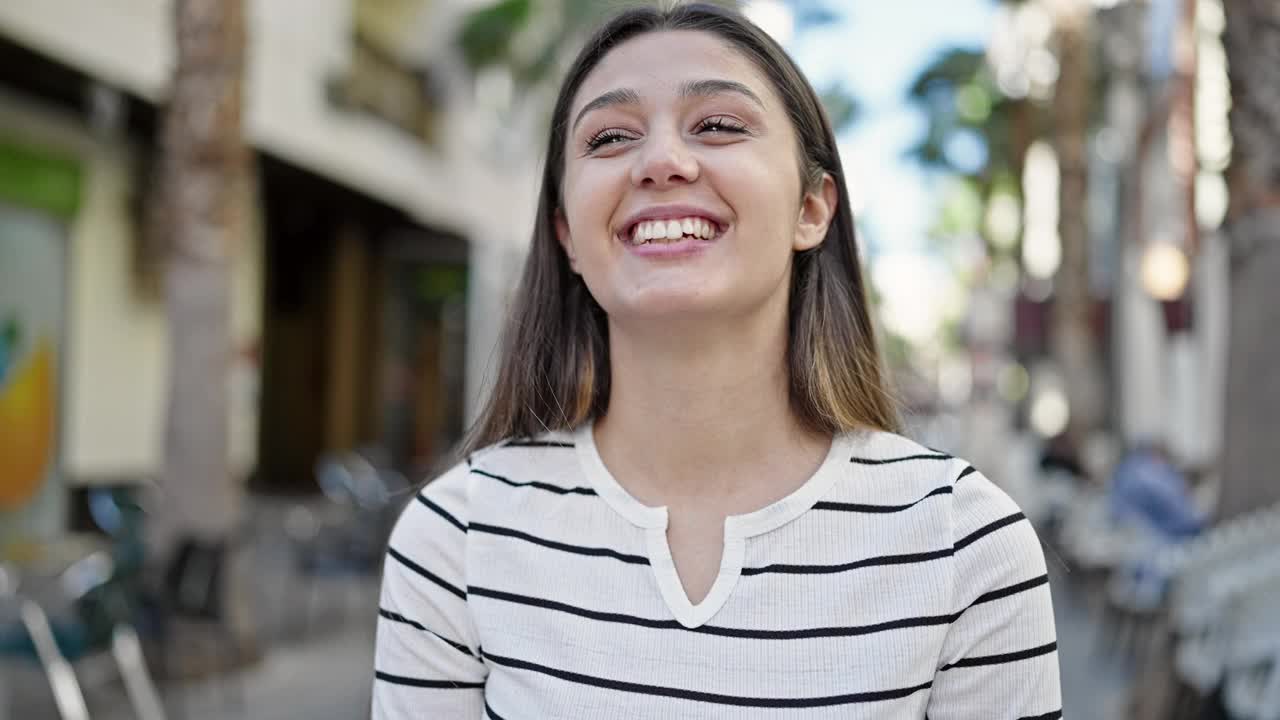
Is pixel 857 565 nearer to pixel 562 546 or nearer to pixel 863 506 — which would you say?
pixel 863 506

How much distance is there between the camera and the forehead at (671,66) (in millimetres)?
1786

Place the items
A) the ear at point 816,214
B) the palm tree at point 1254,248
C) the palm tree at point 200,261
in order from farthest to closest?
the palm tree at point 200,261, the palm tree at point 1254,248, the ear at point 816,214

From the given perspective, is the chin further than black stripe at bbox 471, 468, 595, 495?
No

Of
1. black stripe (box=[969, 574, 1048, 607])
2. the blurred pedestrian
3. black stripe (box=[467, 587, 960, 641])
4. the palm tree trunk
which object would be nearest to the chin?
black stripe (box=[467, 587, 960, 641])

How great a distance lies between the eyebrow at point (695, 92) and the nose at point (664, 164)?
0.07 metres

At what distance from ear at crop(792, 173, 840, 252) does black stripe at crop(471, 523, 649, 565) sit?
51 cm

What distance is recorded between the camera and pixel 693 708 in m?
1.63

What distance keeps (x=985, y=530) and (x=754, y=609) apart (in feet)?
1.03

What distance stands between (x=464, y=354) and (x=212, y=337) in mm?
16612

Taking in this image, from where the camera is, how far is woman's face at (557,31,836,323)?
1.72 metres

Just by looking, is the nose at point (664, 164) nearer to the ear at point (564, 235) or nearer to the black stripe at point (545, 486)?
the ear at point (564, 235)

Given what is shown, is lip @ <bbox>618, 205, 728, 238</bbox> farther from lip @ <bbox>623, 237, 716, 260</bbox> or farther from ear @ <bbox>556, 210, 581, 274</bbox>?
ear @ <bbox>556, 210, 581, 274</bbox>

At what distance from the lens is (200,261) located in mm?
7969

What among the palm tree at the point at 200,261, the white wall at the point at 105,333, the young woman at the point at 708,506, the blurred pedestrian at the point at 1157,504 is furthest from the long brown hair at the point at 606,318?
the white wall at the point at 105,333
